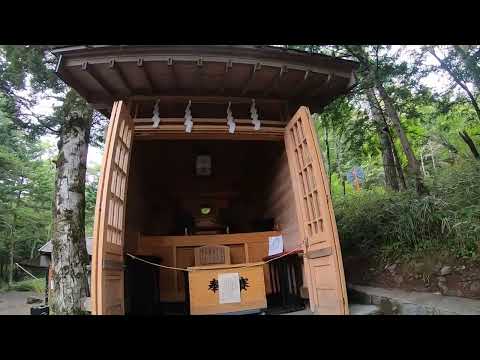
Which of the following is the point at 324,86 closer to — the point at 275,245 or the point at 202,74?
the point at 202,74

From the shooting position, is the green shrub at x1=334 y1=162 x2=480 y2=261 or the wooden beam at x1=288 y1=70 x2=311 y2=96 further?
the wooden beam at x1=288 y1=70 x2=311 y2=96

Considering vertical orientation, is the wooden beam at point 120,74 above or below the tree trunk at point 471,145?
above

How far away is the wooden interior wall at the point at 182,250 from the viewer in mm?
5113

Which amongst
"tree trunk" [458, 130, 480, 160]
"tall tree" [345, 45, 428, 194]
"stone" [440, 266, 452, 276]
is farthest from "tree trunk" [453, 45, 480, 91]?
"stone" [440, 266, 452, 276]

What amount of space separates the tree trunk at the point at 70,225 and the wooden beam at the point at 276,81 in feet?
10.9

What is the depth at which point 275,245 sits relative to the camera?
214 inches

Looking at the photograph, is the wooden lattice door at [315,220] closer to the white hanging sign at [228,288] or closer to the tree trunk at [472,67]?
the white hanging sign at [228,288]

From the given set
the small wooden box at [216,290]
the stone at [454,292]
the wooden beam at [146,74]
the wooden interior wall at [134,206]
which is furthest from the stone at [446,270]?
the wooden beam at [146,74]

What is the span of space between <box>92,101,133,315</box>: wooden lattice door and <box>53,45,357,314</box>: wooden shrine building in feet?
0.04

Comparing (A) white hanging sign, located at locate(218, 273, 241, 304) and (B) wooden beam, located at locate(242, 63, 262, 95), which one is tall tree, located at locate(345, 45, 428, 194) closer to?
(B) wooden beam, located at locate(242, 63, 262, 95)

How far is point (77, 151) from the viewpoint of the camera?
5.48 m

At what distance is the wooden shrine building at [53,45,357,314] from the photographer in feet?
11.8

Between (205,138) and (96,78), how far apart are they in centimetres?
157

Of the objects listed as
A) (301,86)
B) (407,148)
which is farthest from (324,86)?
(407,148)
